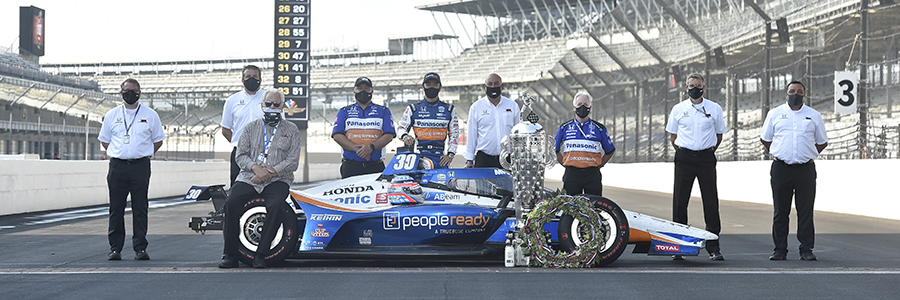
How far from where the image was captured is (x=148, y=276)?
6.52 metres

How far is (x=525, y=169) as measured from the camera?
23.6 feet

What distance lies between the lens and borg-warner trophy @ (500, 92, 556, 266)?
23.2 ft

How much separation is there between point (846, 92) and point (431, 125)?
8.35 meters

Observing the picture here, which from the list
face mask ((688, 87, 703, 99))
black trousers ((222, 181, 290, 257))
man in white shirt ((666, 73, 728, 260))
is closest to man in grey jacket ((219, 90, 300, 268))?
black trousers ((222, 181, 290, 257))

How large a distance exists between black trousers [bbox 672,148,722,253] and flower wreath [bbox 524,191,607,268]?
1.43 m

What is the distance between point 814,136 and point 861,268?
152cm

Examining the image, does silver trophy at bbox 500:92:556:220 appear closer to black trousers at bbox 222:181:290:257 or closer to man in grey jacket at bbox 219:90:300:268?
man in grey jacket at bbox 219:90:300:268

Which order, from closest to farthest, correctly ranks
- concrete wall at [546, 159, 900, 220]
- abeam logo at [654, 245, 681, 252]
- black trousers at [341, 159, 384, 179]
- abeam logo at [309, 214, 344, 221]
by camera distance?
abeam logo at [309, 214, 344, 221]
abeam logo at [654, 245, 681, 252]
black trousers at [341, 159, 384, 179]
concrete wall at [546, 159, 900, 220]

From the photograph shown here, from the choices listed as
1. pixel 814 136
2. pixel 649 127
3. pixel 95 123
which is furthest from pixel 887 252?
pixel 95 123

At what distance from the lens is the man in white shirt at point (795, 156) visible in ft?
26.3

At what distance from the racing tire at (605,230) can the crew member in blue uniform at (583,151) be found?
3.13 feet

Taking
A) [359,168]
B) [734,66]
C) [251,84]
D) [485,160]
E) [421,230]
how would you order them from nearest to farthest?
[421,230]
[251,84]
[485,160]
[359,168]
[734,66]

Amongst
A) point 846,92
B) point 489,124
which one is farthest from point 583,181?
point 846,92

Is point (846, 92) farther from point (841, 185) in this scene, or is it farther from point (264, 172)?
point (264, 172)
